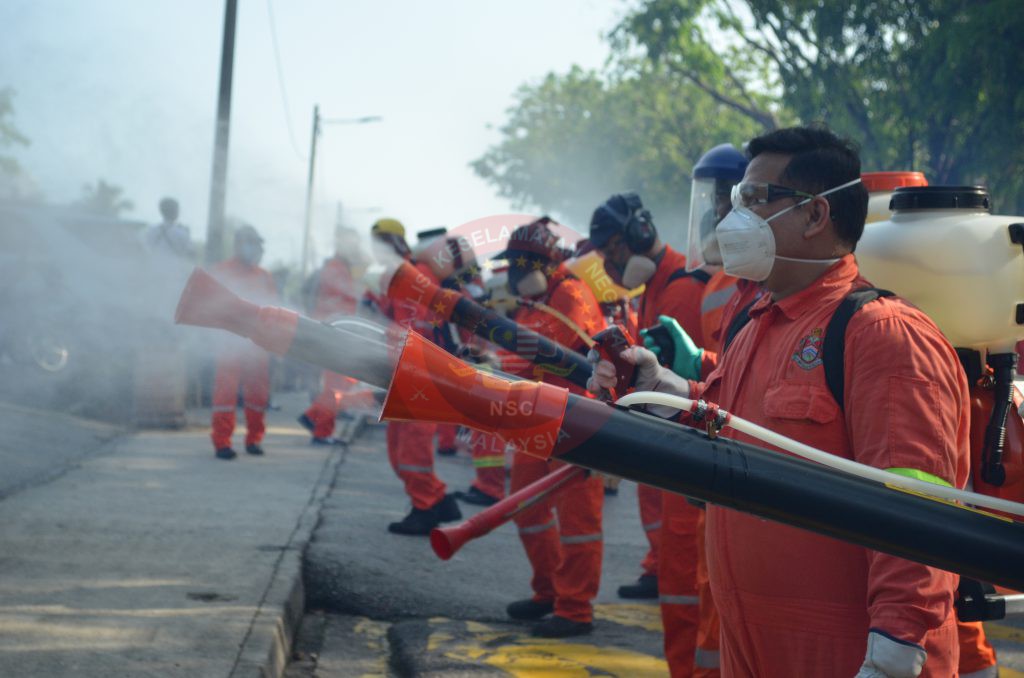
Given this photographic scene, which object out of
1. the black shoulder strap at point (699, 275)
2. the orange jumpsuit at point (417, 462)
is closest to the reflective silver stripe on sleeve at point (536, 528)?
the black shoulder strap at point (699, 275)

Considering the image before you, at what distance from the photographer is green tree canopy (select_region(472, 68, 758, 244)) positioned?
92.7 ft

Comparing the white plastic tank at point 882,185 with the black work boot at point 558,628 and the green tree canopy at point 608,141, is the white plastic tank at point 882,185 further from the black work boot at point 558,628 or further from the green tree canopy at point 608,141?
the green tree canopy at point 608,141

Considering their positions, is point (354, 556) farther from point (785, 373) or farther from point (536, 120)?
point (536, 120)

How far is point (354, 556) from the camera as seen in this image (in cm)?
620

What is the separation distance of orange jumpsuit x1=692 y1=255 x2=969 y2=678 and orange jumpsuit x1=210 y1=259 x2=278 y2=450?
745 centimetres

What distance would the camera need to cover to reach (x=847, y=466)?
2100mm

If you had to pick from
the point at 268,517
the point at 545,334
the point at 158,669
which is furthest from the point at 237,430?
the point at 158,669

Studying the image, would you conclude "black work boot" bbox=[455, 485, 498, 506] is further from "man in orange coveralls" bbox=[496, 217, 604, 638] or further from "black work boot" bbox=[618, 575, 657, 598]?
"man in orange coveralls" bbox=[496, 217, 604, 638]

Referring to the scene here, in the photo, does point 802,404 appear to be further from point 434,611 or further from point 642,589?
point 642,589

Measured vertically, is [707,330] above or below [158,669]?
above

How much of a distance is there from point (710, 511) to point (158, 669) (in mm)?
2125

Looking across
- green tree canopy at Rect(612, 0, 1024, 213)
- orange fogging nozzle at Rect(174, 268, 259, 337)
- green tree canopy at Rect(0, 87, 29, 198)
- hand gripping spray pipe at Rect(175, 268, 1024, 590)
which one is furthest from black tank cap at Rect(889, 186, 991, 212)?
green tree canopy at Rect(612, 0, 1024, 213)

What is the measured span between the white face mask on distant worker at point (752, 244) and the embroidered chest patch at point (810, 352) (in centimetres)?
25

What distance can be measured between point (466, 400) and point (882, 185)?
7.63ft
